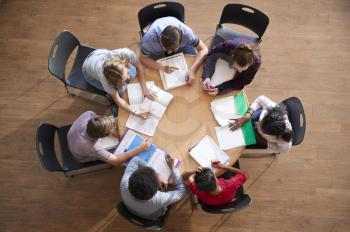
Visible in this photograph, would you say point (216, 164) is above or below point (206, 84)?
below

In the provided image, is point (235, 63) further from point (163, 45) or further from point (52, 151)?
point (52, 151)

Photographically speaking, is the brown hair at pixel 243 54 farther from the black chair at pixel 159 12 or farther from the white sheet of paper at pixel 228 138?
the black chair at pixel 159 12

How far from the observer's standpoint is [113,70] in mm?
2791

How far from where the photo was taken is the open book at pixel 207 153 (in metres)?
2.79

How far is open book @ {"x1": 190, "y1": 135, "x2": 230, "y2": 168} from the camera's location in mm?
2795

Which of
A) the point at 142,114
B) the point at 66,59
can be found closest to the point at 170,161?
the point at 142,114

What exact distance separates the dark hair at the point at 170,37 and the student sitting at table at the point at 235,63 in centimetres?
37

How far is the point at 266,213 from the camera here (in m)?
3.55

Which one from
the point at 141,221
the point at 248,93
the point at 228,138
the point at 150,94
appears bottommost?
the point at 141,221

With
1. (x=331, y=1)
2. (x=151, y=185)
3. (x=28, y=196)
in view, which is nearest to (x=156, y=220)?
(x=151, y=185)

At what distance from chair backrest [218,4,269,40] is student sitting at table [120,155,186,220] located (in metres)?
1.51

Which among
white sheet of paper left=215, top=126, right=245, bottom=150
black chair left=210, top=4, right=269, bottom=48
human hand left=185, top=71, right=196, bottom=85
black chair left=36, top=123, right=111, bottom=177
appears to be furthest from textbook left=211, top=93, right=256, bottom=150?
black chair left=36, top=123, right=111, bottom=177

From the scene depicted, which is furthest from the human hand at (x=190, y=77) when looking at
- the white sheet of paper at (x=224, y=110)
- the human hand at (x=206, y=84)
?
the white sheet of paper at (x=224, y=110)

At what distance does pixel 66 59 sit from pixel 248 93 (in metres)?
1.95
